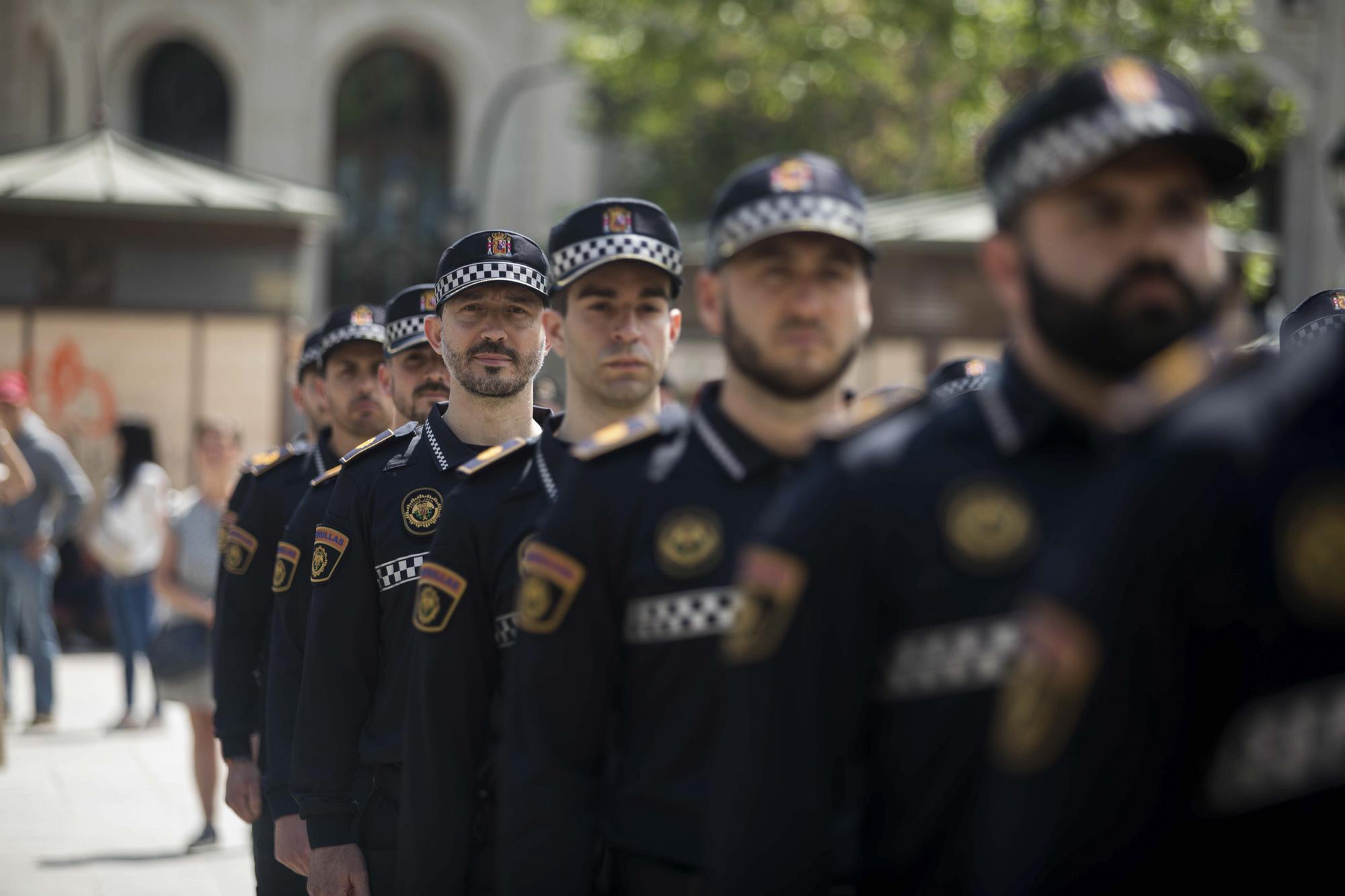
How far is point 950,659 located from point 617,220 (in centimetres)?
218

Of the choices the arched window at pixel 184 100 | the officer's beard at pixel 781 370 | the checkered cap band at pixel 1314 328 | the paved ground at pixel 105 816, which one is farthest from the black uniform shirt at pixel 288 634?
the arched window at pixel 184 100

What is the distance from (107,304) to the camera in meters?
19.5

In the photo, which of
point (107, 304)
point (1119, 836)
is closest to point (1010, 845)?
point (1119, 836)

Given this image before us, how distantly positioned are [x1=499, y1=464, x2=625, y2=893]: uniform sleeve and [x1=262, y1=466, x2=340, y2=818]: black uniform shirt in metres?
2.04

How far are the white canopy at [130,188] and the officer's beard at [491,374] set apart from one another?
14.7 meters

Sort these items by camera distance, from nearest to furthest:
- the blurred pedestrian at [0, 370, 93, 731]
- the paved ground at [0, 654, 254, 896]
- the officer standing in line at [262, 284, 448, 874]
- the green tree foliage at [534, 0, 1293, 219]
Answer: the officer standing in line at [262, 284, 448, 874]
the paved ground at [0, 654, 254, 896]
the blurred pedestrian at [0, 370, 93, 731]
the green tree foliage at [534, 0, 1293, 219]

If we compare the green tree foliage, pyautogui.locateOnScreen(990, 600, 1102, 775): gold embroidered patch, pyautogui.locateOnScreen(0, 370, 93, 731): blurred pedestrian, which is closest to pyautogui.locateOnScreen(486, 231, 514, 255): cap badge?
pyautogui.locateOnScreen(990, 600, 1102, 775): gold embroidered patch

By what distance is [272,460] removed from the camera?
7.02m

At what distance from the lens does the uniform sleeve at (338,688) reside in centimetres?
487

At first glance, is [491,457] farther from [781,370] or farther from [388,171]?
[388,171]

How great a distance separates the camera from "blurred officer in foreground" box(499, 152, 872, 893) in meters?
3.09

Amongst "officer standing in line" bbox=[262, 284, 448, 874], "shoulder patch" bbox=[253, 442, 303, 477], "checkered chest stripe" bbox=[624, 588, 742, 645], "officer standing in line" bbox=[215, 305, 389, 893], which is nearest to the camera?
"checkered chest stripe" bbox=[624, 588, 742, 645]

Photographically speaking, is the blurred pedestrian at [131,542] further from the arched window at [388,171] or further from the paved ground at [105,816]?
the arched window at [388,171]

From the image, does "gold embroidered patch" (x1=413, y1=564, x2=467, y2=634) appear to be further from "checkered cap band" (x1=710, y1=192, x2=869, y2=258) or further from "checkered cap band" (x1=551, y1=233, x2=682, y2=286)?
"checkered cap band" (x1=710, y1=192, x2=869, y2=258)
